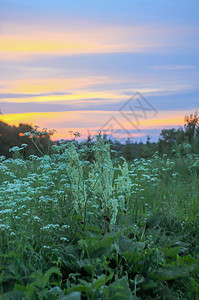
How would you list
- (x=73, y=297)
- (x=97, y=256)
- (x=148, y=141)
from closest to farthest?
(x=73, y=297)
(x=97, y=256)
(x=148, y=141)

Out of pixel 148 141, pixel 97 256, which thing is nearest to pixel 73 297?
pixel 97 256

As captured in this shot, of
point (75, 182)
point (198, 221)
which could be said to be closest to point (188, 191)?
point (198, 221)

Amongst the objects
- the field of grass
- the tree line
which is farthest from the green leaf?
the tree line

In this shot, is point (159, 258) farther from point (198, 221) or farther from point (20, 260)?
point (198, 221)

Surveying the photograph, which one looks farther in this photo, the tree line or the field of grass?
the tree line

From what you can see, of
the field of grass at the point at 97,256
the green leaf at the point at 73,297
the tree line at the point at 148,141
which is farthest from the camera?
the tree line at the point at 148,141

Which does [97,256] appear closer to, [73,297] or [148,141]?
[73,297]

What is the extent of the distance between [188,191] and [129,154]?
42.8 feet

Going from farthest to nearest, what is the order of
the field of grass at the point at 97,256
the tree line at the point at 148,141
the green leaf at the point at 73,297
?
the tree line at the point at 148,141, the field of grass at the point at 97,256, the green leaf at the point at 73,297

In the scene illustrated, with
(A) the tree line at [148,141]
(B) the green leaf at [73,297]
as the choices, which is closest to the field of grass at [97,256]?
(B) the green leaf at [73,297]

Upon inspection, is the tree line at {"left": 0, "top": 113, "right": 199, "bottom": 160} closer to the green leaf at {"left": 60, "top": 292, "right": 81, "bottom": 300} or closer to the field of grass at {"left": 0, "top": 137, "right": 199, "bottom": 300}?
the field of grass at {"left": 0, "top": 137, "right": 199, "bottom": 300}

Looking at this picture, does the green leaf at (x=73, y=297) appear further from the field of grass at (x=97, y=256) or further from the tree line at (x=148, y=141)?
the tree line at (x=148, y=141)

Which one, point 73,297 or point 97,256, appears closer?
point 73,297

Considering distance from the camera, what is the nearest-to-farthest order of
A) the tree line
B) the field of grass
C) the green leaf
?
the green leaf, the field of grass, the tree line
